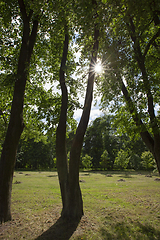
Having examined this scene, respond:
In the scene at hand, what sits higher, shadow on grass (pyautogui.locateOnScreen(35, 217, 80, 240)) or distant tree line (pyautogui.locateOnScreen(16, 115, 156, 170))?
distant tree line (pyautogui.locateOnScreen(16, 115, 156, 170))

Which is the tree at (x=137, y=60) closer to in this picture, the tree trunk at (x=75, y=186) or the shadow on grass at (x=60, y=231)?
the tree trunk at (x=75, y=186)

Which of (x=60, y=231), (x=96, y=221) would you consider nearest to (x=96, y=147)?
(x=96, y=221)

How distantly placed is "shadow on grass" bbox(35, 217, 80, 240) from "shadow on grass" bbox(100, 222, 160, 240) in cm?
103

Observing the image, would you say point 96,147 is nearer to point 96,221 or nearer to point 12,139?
point 96,221

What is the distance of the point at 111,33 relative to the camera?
7.32 m

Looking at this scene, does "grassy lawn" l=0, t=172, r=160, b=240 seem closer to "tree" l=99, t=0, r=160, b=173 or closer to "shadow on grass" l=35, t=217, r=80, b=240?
"shadow on grass" l=35, t=217, r=80, b=240

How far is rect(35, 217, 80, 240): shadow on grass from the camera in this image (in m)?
4.53

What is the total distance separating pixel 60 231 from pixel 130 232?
7.55ft

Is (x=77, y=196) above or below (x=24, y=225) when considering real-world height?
above

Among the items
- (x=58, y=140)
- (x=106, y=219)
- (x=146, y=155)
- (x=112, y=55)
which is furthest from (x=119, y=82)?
(x=146, y=155)

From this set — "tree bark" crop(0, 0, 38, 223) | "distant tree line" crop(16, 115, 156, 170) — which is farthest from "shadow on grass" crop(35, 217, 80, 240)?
"distant tree line" crop(16, 115, 156, 170)

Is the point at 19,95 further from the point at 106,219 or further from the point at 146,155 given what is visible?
the point at 146,155

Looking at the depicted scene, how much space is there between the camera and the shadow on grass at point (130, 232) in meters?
4.54

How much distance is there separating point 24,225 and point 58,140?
10.6ft
